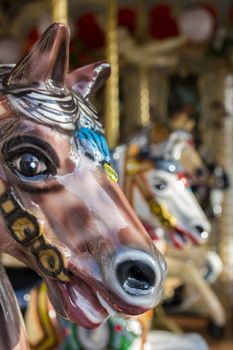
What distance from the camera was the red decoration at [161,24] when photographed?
5477 millimetres

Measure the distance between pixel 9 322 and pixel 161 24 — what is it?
4843 mm

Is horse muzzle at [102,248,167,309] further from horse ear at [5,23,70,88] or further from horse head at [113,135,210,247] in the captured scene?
horse head at [113,135,210,247]

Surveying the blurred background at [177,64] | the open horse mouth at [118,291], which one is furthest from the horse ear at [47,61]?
the blurred background at [177,64]

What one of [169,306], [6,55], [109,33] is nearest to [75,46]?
[6,55]

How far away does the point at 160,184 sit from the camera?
2.09 meters

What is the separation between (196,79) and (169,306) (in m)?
2.08

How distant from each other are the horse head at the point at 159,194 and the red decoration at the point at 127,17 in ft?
11.5

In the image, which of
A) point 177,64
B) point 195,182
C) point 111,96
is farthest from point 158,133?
point 177,64

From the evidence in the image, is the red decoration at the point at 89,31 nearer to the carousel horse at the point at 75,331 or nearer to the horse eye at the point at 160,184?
the horse eye at the point at 160,184

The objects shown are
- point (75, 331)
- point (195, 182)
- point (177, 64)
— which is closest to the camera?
point (75, 331)

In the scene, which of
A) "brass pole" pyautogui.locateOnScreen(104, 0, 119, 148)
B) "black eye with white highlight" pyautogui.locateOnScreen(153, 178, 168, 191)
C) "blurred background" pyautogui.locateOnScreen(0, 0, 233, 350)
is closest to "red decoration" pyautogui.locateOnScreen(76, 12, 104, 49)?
"blurred background" pyautogui.locateOnScreen(0, 0, 233, 350)

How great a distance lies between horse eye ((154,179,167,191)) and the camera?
6.83 feet

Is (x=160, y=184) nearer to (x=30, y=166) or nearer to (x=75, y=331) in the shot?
(x=75, y=331)

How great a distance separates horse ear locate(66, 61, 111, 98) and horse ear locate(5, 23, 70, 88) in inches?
3.4
